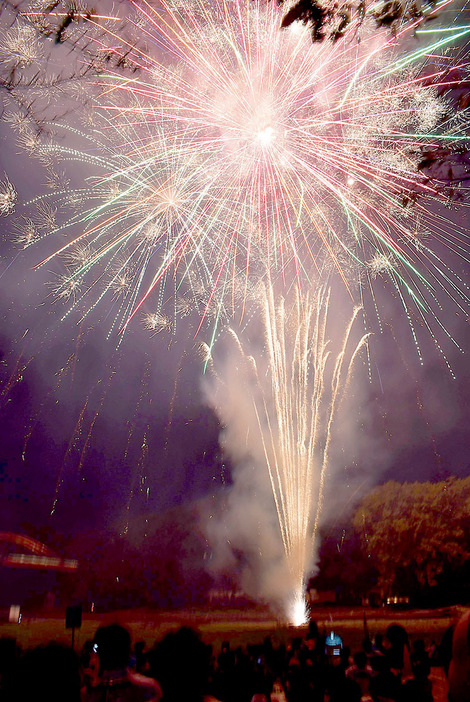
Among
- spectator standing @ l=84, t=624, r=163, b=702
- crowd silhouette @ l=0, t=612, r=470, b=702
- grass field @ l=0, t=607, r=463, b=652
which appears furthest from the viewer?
grass field @ l=0, t=607, r=463, b=652

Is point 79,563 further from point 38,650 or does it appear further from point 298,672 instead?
point 38,650

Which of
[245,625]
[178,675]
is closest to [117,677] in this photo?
[178,675]

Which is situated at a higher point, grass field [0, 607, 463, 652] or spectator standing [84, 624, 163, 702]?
spectator standing [84, 624, 163, 702]

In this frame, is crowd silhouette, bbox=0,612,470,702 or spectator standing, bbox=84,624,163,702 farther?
spectator standing, bbox=84,624,163,702

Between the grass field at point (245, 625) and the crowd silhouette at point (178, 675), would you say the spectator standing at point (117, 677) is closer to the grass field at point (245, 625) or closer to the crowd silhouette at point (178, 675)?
the crowd silhouette at point (178, 675)

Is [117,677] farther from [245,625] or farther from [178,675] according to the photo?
[245,625]

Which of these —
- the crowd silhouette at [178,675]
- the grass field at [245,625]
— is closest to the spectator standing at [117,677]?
the crowd silhouette at [178,675]

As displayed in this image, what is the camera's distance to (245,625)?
2669 cm

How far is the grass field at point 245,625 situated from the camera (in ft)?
72.4

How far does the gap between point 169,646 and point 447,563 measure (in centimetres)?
3347

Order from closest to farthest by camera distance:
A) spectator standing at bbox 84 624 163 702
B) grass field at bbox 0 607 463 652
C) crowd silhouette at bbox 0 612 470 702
Answer: crowd silhouette at bbox 0 612 470 702 → spectator standing at bbox 84 624 163 702 → grass field at bbox 0 607 463 652

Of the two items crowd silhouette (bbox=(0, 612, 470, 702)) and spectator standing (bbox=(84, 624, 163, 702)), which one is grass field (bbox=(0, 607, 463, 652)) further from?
spectator standing (bbox=(84, 624, 163, 702))

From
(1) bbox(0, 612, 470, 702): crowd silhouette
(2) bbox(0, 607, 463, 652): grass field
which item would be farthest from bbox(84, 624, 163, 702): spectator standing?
(2) bbox(0, 607, 463, 652): grass field

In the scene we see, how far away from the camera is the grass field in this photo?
869 inches
